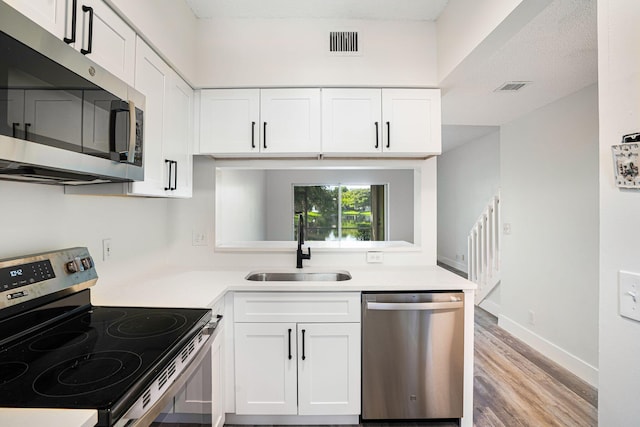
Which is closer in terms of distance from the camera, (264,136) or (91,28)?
(91,28)

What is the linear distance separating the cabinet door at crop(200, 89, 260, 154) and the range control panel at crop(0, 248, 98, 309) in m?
1.06

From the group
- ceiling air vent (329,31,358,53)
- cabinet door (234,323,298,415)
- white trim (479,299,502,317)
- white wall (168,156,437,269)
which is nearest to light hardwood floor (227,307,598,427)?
cabinet door (234,323,298,415)

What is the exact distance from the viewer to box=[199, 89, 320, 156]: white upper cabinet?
2096 mm

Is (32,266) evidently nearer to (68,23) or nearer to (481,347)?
(68,23)

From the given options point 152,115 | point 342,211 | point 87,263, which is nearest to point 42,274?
point 87,263

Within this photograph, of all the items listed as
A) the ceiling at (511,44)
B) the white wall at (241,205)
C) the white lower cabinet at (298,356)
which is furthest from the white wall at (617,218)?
the white wall at (241,205)

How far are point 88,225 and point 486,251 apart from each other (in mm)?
4341

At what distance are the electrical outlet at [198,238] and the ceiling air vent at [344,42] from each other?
5.59 ft

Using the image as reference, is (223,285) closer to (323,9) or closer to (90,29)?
(90,29)

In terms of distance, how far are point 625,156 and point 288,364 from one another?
1.79 metres

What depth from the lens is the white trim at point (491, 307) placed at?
3701 mm

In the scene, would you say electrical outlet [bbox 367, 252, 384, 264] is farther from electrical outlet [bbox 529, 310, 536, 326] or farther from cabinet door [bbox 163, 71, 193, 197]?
electrical outlet [bbox 529, 310, 536, 326]

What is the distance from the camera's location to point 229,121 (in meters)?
2.11

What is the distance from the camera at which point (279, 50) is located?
2.13 m
